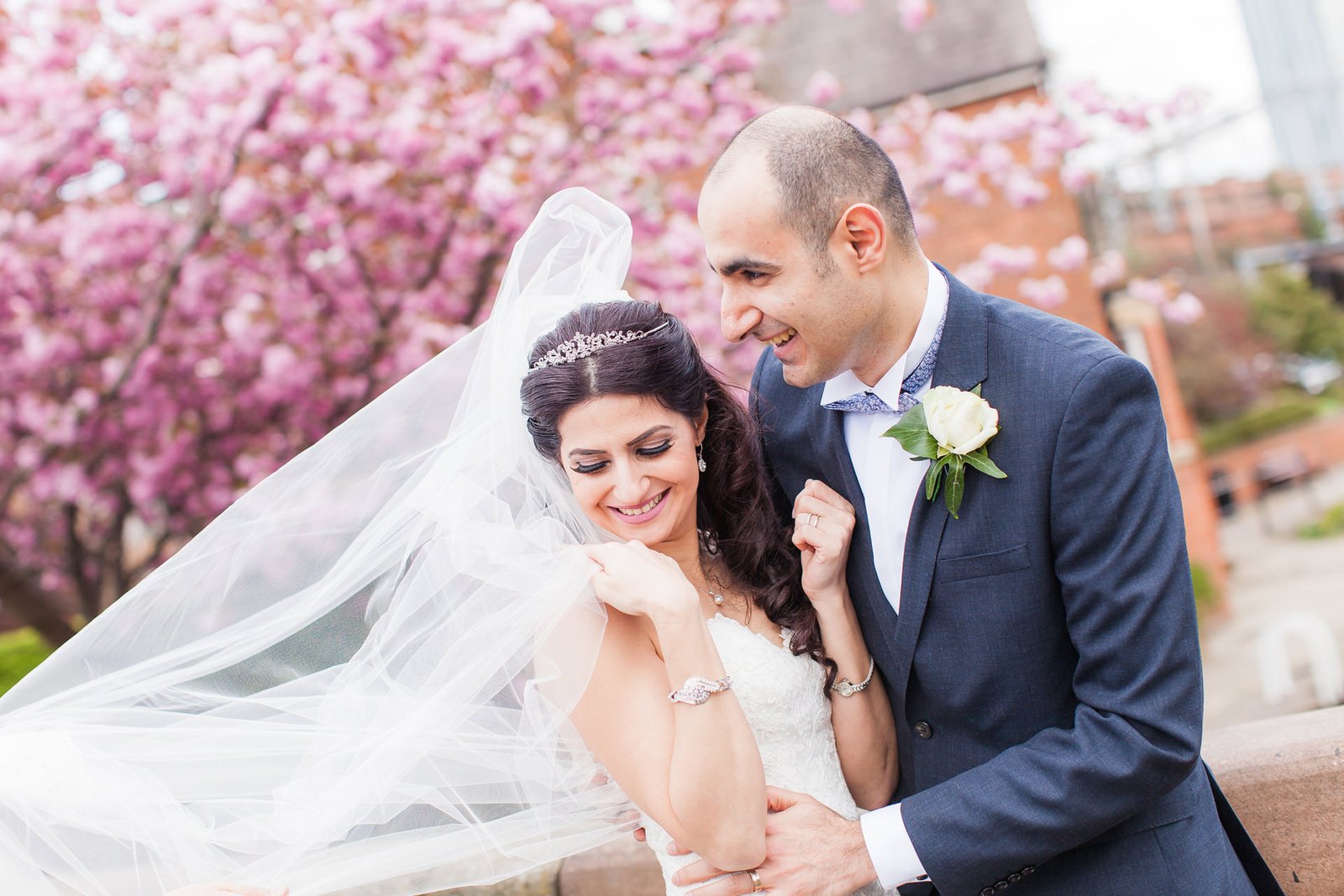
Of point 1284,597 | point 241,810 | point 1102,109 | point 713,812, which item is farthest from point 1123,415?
point 1284,597

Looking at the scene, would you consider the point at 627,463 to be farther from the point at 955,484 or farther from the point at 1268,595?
the point at 1268,595

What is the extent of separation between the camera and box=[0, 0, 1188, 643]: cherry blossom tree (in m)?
5.59

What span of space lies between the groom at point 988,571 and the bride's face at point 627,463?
0.30m

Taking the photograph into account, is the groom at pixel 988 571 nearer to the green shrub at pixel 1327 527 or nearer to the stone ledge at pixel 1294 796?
the stone ledge at pixel 1294 796

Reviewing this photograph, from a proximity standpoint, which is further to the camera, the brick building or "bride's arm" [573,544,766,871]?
the brick building

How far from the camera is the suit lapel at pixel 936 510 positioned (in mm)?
2121

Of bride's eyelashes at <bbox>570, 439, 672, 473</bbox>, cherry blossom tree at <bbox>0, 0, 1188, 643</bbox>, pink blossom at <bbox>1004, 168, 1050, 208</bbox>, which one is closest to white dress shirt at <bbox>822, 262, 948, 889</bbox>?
bride's eyelashes at <bbox>570, 439, 672, 473</bbox>

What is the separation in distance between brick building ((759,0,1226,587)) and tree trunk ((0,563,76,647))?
8.48 metres

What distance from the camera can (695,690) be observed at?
6.64ft

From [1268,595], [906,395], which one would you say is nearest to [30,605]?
[906,395]

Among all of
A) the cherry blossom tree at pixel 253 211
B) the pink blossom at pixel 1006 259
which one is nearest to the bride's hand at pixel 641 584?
the cherry blossom tree at pixel 253 211

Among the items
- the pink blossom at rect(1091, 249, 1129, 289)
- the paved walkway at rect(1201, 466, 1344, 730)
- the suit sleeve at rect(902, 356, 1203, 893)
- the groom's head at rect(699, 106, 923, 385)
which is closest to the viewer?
the suit sleeve at rect(902, 356, 1203, 893)

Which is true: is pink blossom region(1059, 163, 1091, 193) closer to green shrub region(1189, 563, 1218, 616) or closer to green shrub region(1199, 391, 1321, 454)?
green shrub region(1189, 563, 1218, 616)

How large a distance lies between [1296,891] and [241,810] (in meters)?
2.43
